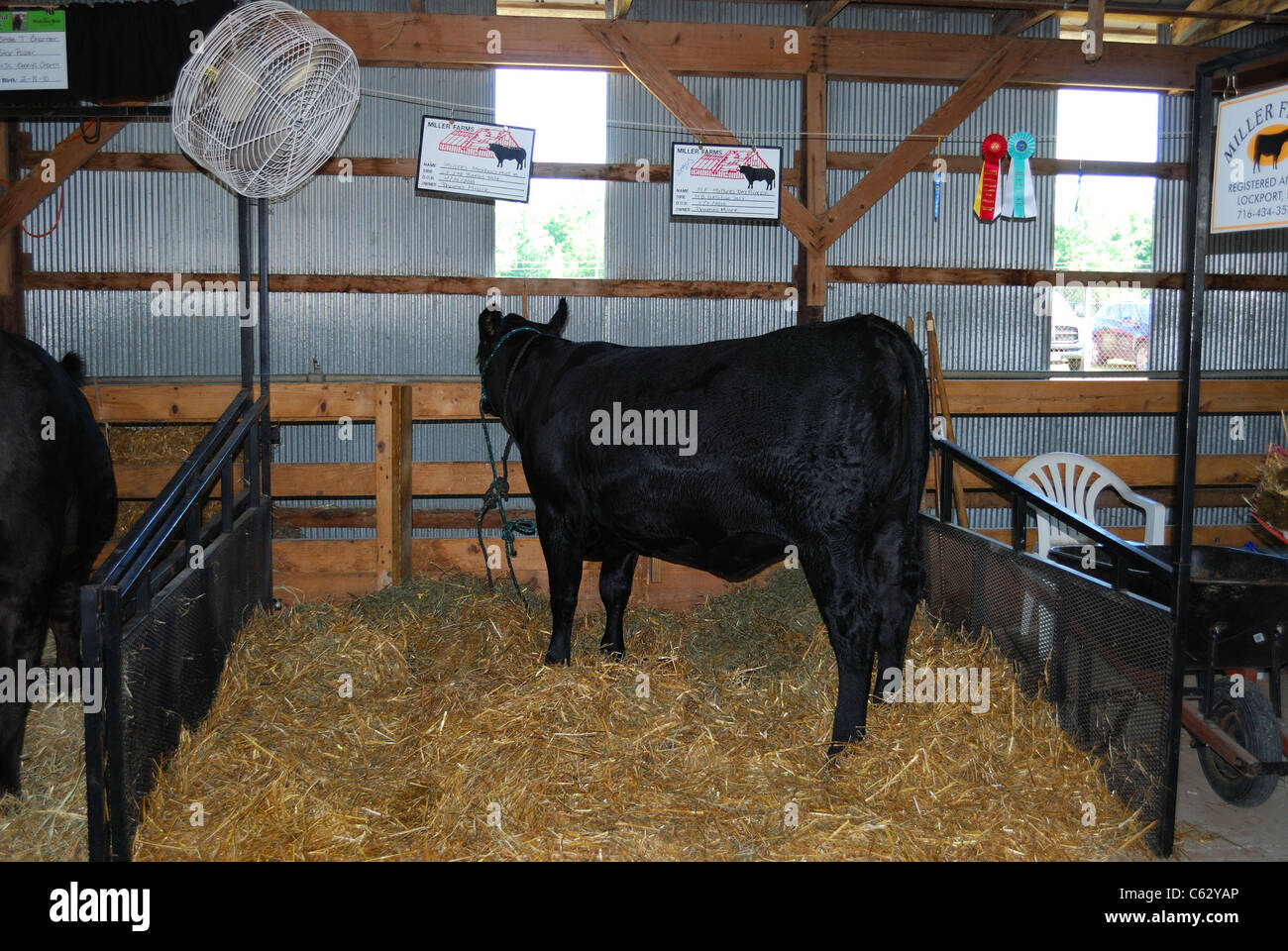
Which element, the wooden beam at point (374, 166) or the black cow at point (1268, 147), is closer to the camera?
the black cow at point (1268, 147)

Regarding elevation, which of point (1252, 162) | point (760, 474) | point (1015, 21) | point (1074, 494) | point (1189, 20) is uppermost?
point (1189, 20)

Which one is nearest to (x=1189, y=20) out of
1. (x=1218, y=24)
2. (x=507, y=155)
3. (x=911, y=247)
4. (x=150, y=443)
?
(x=1218, y=24)

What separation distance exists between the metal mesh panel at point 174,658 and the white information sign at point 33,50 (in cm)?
310

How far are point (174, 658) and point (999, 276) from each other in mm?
6954

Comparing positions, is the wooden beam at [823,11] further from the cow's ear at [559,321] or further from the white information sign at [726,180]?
the cow's ear at [559,321]

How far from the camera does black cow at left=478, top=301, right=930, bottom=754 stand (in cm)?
377

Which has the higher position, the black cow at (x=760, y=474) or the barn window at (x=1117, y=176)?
the barn window at (x=1117, y=176)

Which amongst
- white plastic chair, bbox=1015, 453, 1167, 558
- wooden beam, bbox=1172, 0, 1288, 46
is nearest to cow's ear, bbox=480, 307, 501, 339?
white plastic chair, bbox=1015, 453, 1167, 558

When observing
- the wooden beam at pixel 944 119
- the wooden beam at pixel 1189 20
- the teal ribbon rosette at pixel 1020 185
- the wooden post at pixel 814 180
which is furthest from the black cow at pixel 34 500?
the wooden beam at pixel 1189 20

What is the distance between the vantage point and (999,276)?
8148mm

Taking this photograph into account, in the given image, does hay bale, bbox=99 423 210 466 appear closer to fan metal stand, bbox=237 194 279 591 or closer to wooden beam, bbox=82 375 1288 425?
wooden beam, bbox=82 375 1288 425

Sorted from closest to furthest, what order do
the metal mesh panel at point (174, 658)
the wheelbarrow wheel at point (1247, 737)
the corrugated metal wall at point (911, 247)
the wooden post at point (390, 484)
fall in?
1. the metal mesh panel at point (174, 658)
2. the wheelbarrow wheel at point (1247, 737)
3. the wooden post at point (390, 484)
4. the corrugated metal wall at point (911, 247)

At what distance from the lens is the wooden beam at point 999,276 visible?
26.1ft

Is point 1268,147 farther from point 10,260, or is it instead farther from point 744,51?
point 10,260
